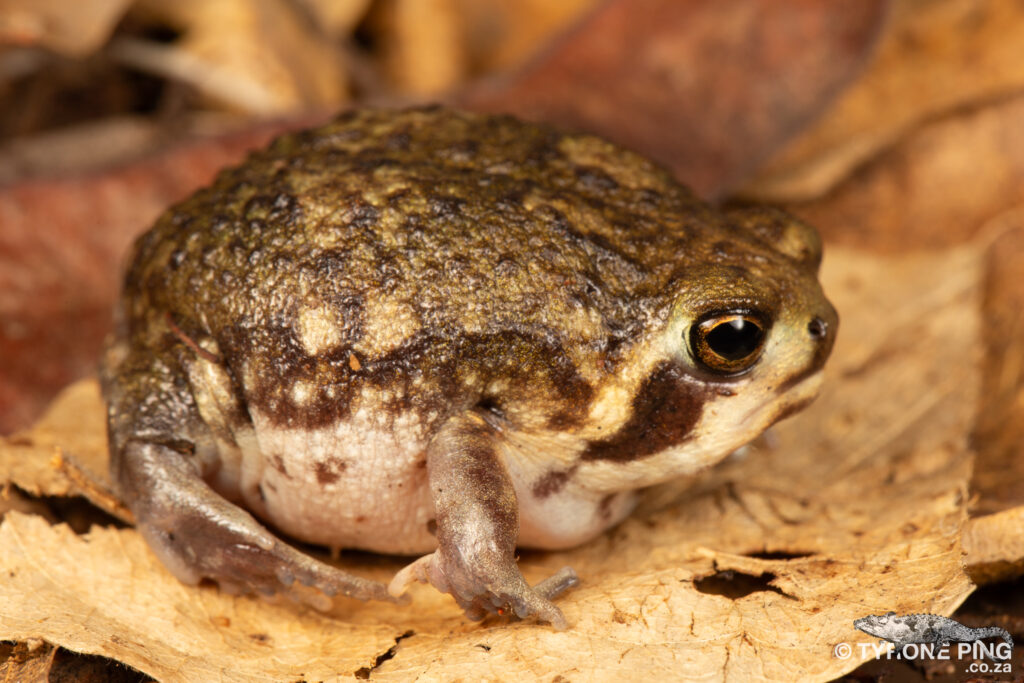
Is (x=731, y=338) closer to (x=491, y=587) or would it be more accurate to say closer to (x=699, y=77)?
(x=491, y=587)

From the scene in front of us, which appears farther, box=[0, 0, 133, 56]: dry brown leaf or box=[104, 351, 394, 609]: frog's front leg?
box=[0, 0, 133, 56]: dry brown leaf

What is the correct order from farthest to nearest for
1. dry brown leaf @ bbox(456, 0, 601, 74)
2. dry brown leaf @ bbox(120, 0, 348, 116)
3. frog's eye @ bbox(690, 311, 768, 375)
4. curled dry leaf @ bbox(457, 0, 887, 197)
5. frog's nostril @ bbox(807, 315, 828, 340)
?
dry brown leaf @ bbox(456, 0, 601, 74)
dry brown leaf @ bbox(120, 0, 348, 116)
curled dry leaf @ bbox(457, 0, 887, 197)
frog's nostril @ bbox(807, 315, 828, 340)
frog's eye @ bbox(690, 311, 768, 375)

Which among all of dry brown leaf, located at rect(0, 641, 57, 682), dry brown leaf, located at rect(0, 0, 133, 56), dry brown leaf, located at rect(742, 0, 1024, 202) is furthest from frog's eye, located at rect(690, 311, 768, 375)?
dry brown leaf, located at rect(0, 0, 133, 56)

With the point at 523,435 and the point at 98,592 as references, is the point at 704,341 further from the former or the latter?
the point at 98,592

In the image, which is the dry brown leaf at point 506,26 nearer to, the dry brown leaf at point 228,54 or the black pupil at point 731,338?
the dry brown leaf at point 228,54

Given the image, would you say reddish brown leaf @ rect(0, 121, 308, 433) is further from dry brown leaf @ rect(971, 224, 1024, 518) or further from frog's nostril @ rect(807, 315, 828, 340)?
dry brown leaf @ rect(971, 224, 1024, 518)

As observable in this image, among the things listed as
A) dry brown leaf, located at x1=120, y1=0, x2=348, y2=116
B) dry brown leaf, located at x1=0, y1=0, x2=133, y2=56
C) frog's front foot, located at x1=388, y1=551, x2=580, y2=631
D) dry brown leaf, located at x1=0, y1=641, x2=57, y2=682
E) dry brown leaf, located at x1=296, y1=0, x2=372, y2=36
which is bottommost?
dry brown leaf, located at x1=0, y1=641, x2=57, y2=682
